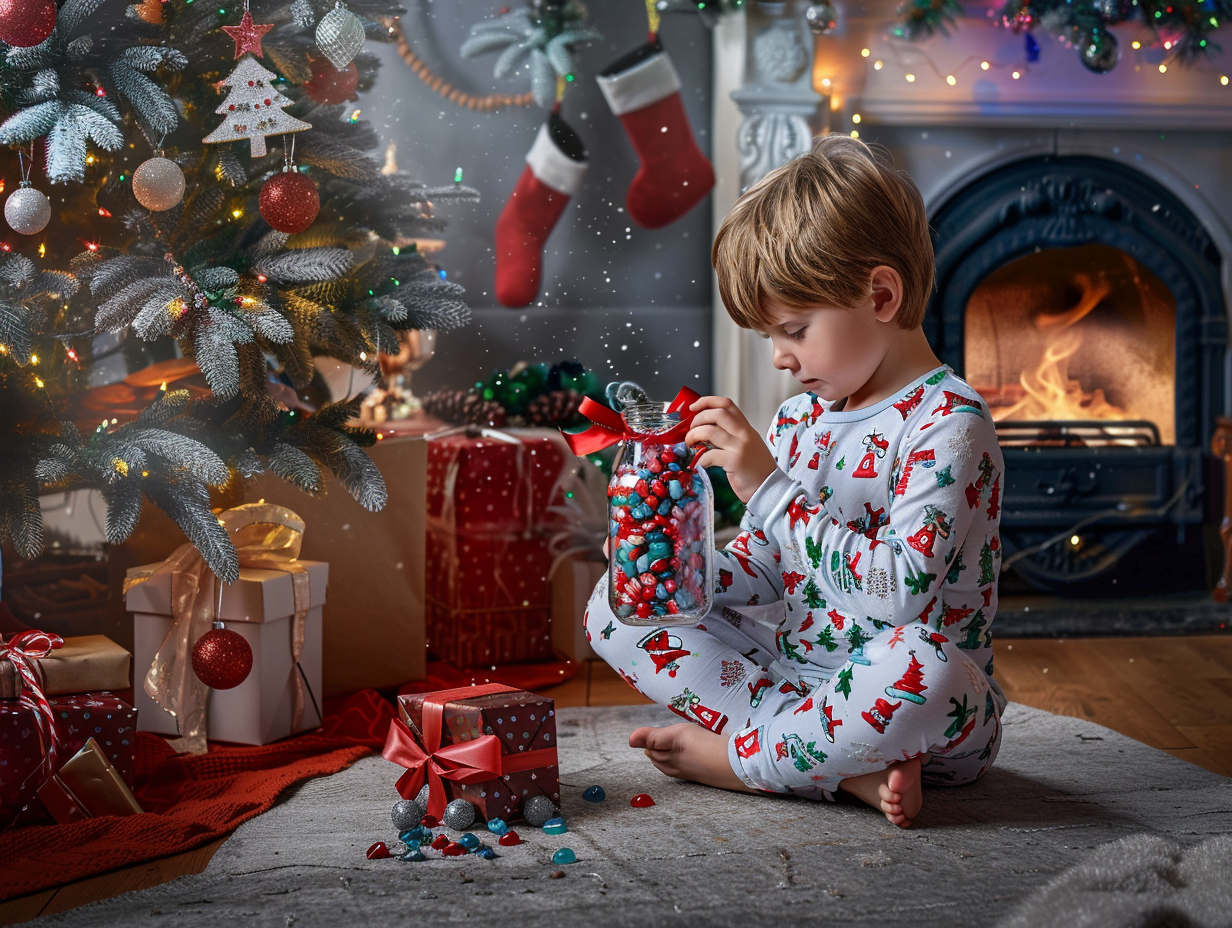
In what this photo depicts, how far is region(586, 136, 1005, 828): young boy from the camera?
3.46 ft

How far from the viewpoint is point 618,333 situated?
2672 mm

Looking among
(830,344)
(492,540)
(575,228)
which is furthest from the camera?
(575,228)

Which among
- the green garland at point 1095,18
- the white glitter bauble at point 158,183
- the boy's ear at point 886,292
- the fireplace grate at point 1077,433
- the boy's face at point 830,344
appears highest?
the green garland at point 1095,18

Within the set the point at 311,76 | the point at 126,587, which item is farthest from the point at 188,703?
the point at 311,76

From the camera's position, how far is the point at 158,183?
129cm

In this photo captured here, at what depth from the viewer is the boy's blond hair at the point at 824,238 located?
108cm

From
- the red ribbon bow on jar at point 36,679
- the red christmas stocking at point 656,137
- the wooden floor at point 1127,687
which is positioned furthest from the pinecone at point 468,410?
the red ribbon bow on jar at point 36,679

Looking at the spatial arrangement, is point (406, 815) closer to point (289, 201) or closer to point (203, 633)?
point (203, 633)

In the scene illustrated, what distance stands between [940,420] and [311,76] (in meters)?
0.93

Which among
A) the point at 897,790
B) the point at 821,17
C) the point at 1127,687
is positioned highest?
the point at 821,17

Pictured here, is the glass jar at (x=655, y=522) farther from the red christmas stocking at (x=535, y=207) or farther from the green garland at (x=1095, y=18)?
the green garland at (x=1095, y=18)

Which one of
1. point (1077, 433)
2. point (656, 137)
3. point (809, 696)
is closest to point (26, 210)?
point (809, 696)

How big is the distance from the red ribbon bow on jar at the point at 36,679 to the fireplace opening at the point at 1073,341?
197cm

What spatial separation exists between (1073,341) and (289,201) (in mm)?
1862
